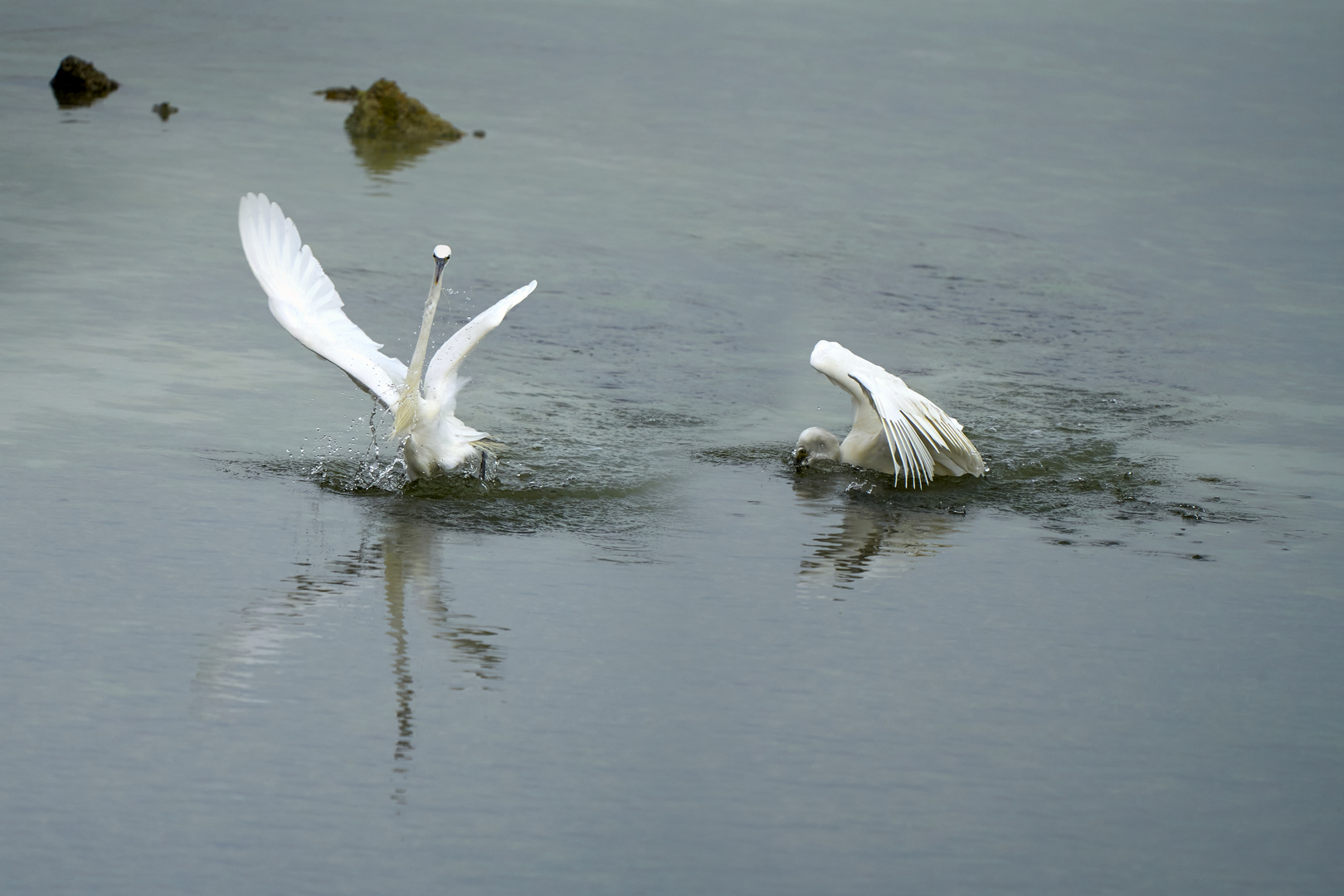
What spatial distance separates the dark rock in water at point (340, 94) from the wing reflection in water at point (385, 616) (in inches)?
654

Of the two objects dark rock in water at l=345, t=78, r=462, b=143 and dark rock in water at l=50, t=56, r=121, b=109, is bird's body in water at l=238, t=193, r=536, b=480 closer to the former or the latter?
dark rock in water at l=345, t=78, r=462, b=143

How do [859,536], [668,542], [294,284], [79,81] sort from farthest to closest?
[79,81] < [294,284] < [859,536] < [668,542]

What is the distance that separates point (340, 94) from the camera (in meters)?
23.9

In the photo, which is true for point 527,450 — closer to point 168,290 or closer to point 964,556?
point 964,556

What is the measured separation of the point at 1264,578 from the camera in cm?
811

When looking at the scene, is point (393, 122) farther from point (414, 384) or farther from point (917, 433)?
point (917, 433)

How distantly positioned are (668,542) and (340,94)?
56.1ft

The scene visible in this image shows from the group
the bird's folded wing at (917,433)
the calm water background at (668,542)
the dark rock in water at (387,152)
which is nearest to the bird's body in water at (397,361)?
the calm water background at (668,542)

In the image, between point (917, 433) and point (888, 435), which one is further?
point (917, 433)

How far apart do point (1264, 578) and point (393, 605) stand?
3924 millimetres

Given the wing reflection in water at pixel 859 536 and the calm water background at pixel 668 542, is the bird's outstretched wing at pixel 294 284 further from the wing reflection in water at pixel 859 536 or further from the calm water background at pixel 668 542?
the wing reflection in water at pixel 859 536

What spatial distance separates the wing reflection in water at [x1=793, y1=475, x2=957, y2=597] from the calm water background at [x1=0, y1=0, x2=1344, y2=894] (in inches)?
1.3

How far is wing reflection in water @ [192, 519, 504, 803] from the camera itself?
6.14 metres

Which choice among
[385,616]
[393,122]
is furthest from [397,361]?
[393,122]
